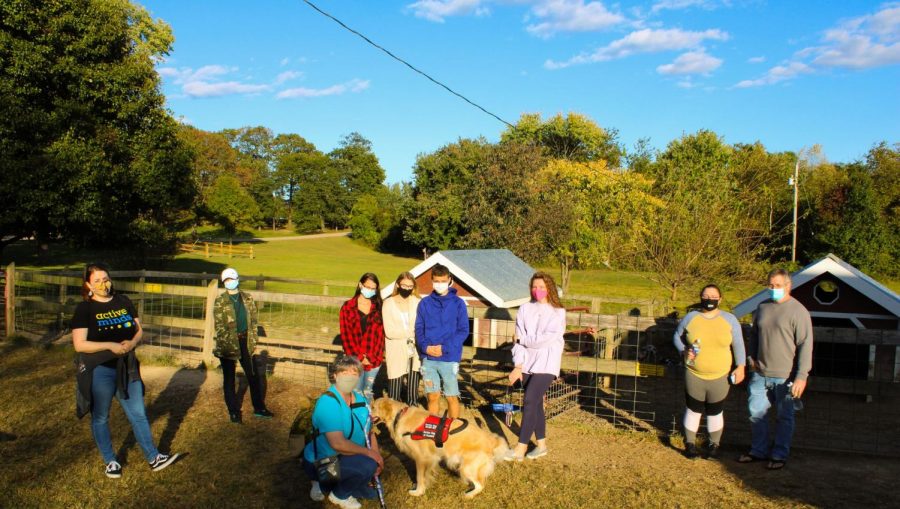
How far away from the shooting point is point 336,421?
457cm

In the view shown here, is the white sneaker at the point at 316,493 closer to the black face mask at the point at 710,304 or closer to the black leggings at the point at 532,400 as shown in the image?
the black leggings at the point at 532,400

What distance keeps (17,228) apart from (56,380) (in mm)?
13170

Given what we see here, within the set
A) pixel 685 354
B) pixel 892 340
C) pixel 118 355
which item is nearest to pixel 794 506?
pixel 685 354

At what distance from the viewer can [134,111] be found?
73.3 ft

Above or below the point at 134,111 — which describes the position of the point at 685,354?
below

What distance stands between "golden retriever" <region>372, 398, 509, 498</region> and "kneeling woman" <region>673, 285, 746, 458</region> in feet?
6.97

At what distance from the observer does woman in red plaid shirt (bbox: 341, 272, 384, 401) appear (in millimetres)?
6570

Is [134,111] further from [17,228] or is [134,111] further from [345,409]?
[345,409]

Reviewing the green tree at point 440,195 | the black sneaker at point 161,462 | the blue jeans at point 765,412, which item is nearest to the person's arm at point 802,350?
the blue jeans at point 765,412

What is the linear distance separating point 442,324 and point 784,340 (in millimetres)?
3218

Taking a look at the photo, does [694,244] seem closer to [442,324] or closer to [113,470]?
[442,324]

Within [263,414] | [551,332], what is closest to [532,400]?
[551,332]

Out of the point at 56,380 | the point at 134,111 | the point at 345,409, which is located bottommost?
the point at 56,380

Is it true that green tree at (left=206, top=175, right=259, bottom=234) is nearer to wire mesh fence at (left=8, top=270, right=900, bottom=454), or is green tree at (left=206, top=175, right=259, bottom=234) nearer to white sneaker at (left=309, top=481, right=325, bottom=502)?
wire mesh fence at (left=8, top=270, right=900, bottom=454)
